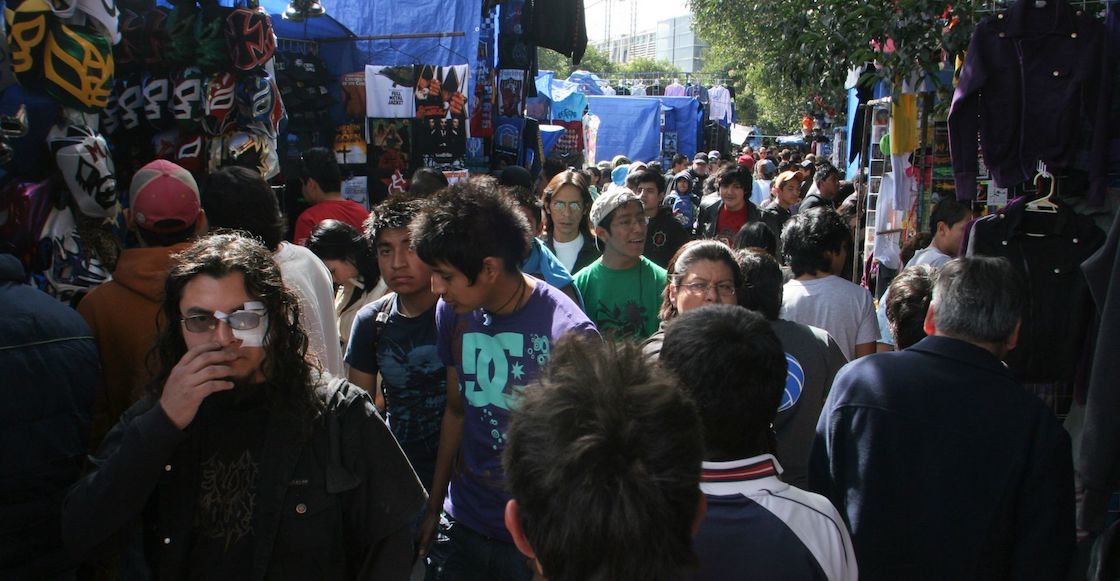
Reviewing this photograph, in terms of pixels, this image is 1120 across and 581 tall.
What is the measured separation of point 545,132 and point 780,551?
12.8 m

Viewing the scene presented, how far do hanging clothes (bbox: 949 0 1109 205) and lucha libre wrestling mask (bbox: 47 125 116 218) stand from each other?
171 inches

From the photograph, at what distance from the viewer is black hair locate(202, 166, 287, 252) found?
134 inches

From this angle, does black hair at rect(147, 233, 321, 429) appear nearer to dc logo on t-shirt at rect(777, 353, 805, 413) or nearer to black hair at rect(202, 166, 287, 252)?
black hair at rect(202, 166, 287, 252)

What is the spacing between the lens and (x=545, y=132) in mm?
14250

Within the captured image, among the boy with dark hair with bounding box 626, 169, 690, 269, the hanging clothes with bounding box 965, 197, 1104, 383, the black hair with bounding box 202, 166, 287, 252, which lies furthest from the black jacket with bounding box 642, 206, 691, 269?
the black hair with bounding box 202, 166, 287, 252

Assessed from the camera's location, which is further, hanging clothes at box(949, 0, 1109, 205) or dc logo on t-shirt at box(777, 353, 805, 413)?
hanging clothes at box(949, 0, 1109, 205)

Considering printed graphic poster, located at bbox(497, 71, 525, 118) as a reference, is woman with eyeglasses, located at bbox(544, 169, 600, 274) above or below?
below

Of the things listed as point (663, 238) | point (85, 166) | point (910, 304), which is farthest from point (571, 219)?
point (85, 166)

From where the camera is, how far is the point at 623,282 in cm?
432

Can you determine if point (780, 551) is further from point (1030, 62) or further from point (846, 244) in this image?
point (1030, 62)

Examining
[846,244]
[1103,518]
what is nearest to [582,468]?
[1103,518]

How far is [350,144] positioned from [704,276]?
18.3ft

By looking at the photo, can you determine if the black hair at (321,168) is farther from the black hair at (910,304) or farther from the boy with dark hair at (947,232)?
the black hair at (910,304)

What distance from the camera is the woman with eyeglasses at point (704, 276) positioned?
3.38m
